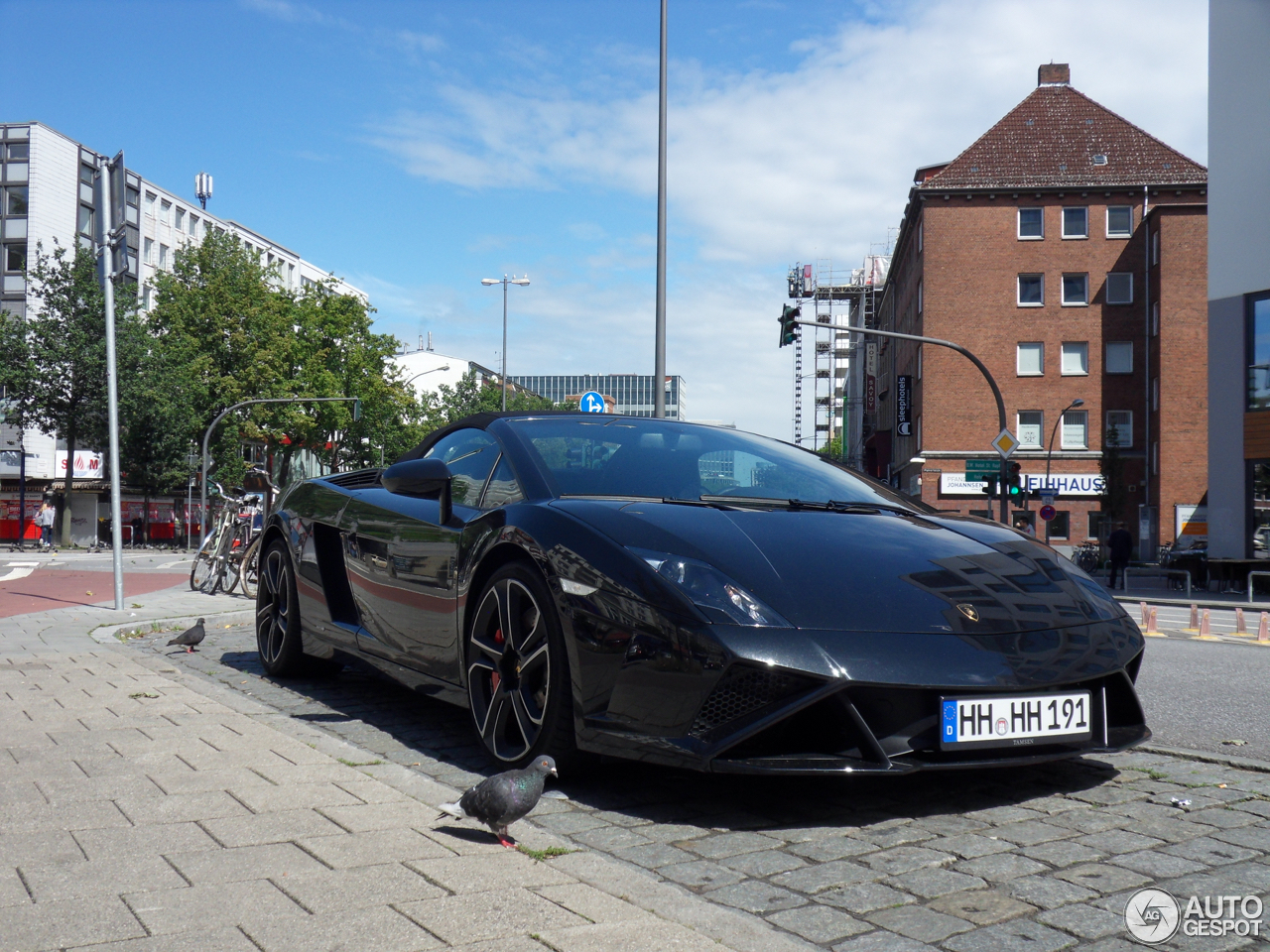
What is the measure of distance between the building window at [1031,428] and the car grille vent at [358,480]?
4270 cm

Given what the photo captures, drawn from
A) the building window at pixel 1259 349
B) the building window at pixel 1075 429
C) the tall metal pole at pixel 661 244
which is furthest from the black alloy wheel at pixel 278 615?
the building window at pixel 1075 429

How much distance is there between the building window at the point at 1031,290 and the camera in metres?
45.7

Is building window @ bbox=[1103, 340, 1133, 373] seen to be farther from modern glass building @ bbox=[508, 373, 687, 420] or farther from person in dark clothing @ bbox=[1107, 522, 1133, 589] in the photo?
modern glass building @ bbox=[508, 373, 687, 420]

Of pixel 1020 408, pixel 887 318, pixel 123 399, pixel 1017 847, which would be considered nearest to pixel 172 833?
pixel 1017 847

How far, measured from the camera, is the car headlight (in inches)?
130

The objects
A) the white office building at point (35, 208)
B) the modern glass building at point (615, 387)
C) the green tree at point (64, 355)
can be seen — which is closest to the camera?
the green tree at point (64, 355)

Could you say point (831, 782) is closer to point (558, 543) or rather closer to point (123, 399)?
point (558, 543)

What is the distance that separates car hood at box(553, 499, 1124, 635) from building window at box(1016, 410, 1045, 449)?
43.6 meters

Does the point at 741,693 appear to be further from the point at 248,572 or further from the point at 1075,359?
the point at 1075,359

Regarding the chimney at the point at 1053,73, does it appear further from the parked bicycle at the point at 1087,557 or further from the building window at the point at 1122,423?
the parked bicycle at the point at 1087,557

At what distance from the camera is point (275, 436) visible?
164 ft

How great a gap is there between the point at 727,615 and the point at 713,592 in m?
0.10

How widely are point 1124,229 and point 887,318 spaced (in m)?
24.5

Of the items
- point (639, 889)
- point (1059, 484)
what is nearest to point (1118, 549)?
point (1059, 484)
